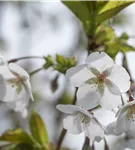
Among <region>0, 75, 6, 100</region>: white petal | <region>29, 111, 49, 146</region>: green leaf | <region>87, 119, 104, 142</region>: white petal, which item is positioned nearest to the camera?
<region>87, 119, 104, 142</region>: white petal

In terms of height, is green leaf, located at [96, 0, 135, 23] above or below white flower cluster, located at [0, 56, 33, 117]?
above

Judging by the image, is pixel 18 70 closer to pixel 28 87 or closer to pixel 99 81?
pixel 28 87

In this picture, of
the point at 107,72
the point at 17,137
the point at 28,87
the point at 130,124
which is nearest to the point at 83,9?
the point at 107,72

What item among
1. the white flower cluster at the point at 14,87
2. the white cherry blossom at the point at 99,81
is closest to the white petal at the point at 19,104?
the white flower cluster at the point at 14,87

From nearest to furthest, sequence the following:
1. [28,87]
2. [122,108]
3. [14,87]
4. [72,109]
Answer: [122,108]
[72,109]
[28,87]
[14,87]

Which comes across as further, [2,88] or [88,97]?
[2,88]

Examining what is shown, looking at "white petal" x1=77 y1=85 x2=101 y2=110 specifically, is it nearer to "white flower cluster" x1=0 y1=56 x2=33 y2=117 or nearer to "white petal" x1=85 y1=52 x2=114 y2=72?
"white petal" x1=85 y1=52 x2=114 y2=72

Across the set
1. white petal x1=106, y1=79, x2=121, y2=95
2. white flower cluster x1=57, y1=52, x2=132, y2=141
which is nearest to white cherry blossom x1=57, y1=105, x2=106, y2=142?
white flower cluster x1=57, y1=52, x2=132, y2=141
